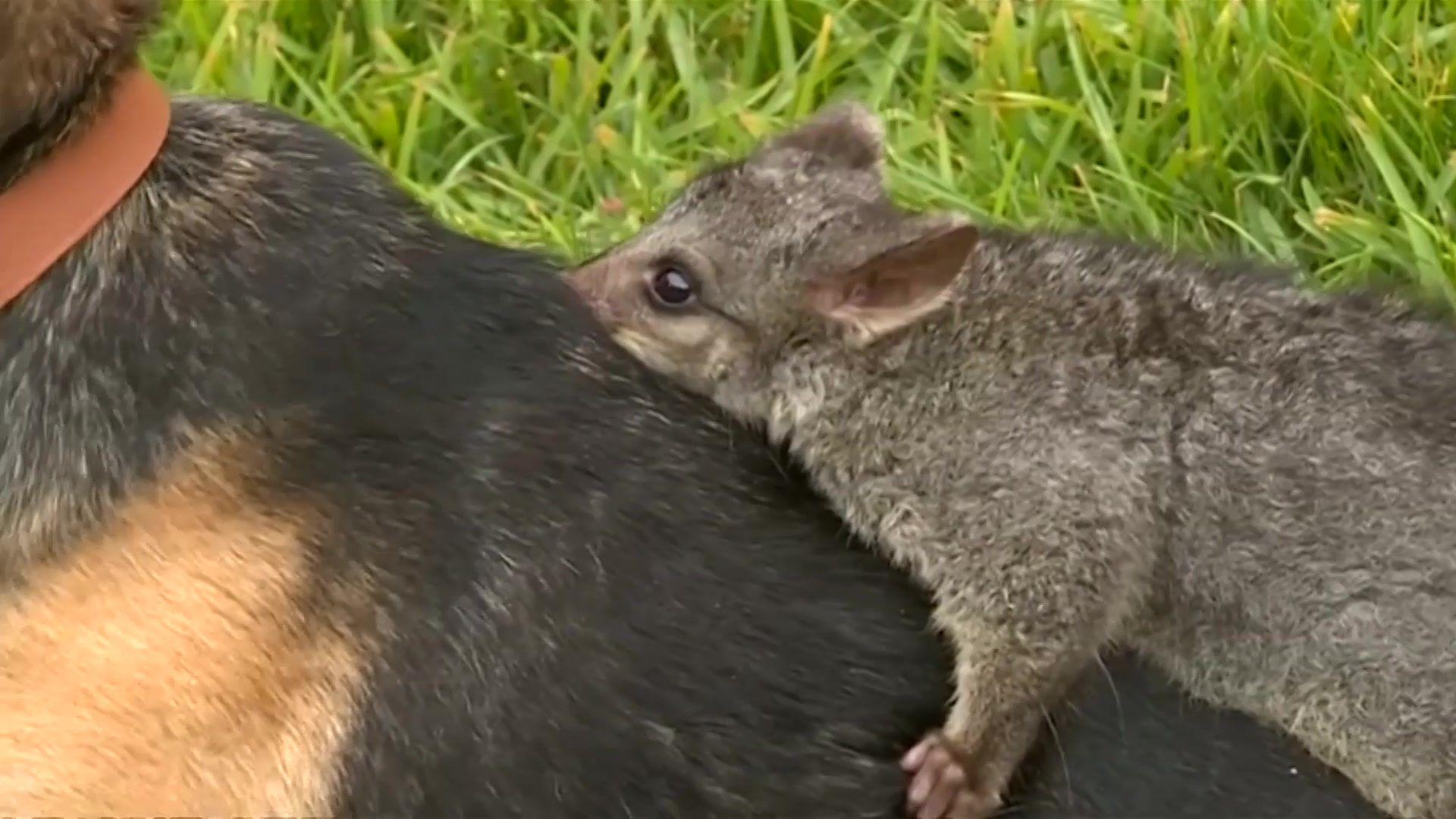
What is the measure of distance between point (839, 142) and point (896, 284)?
35 cm

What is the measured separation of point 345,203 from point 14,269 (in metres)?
0.40

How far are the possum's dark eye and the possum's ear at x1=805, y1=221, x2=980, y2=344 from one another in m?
0.15

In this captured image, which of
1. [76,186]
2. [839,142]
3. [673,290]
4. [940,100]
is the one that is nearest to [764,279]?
[673,290]

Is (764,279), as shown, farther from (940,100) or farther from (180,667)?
(940,100)

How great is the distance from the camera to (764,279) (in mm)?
2537

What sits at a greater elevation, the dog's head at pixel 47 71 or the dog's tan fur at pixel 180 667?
the dog's head at pixel 47 71

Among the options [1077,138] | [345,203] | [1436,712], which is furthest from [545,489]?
[1077,138]

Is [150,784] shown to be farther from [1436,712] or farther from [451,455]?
[1436,712]

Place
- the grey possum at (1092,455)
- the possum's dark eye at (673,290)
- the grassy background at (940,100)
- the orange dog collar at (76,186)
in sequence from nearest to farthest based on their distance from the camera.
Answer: the orange dog collar at (76,186), the grey possum at (1092,455), the possum's dark eye at (673,290), the grassy background at (940,100)

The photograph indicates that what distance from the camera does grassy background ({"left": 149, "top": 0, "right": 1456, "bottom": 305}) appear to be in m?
3.84

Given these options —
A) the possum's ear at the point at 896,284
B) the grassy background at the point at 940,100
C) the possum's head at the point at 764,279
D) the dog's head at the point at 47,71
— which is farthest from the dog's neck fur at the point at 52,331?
the grassy background at the point at 940,100

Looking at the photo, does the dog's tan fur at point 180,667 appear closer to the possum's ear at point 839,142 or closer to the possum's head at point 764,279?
the possum's head at point 764,279

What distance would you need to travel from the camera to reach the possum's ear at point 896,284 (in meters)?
2.40

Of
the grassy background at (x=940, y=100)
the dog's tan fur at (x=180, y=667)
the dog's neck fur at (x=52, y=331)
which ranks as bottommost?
the grassy background at (x=940, y=100)
